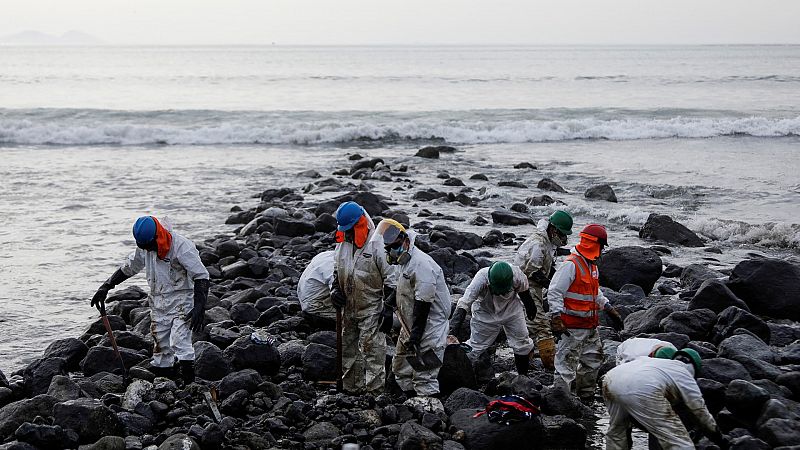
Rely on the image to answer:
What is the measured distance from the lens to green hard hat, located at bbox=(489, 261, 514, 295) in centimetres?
904

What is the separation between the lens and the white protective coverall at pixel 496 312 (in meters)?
9.40

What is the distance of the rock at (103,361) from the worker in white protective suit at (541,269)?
4.58m

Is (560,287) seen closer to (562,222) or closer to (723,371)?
(562,222)

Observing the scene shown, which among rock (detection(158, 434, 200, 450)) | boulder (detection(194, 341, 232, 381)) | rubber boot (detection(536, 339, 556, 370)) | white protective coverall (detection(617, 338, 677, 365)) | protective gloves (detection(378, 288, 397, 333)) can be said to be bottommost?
rubber boot (detection(536, 339, 556, 370))

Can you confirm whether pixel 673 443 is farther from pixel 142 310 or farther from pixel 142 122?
pixel 142 122

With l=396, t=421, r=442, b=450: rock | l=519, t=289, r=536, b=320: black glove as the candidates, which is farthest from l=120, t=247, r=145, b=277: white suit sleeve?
l=519, t=289, r=536, b=320: black glove

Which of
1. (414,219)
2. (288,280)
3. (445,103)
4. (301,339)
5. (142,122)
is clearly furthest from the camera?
(445,103)

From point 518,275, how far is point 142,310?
5.75 meters

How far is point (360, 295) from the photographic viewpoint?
868cm

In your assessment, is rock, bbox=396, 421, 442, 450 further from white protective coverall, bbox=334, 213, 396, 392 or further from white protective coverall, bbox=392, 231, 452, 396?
white protective coverall, bbox=334, 213, 396, 392

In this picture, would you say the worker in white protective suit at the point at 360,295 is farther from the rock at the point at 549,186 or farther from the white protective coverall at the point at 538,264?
the rock at the point at 549,186

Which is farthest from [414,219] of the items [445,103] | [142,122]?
[445,103]

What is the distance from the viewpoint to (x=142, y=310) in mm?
12094

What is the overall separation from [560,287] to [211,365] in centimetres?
379
